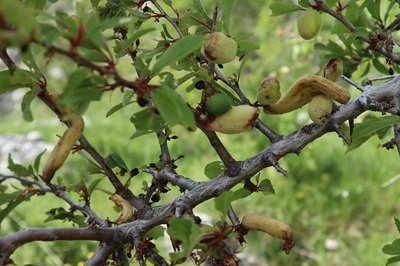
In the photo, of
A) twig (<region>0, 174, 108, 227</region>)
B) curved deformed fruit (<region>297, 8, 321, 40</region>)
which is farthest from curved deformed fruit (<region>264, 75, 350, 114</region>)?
twig (<region>0, 174, 108, 227</region>)

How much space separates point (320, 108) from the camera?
2.33 ft

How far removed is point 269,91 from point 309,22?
149 millimetres

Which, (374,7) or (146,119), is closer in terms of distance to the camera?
(146,119)

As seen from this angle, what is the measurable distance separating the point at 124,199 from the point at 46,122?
3759 mm

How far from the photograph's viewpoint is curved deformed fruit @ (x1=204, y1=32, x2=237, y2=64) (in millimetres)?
669

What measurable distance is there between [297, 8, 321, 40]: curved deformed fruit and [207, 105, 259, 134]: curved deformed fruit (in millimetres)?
221

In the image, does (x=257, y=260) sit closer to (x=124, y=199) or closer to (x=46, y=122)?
(x=124, y=199)

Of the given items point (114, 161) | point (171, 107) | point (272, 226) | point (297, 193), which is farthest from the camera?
point (297, 193)

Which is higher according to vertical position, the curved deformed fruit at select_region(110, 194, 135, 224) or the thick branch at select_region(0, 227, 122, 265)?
the curved deformed fruit at select_region(110, 194, 135, 224)

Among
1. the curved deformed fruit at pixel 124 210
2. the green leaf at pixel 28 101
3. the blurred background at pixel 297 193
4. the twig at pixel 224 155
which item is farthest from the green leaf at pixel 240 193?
the blurred background at pixel 297 193

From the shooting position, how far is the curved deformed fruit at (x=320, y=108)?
0.71 m

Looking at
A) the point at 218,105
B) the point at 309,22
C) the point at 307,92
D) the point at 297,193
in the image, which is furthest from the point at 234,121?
the point at 297,193

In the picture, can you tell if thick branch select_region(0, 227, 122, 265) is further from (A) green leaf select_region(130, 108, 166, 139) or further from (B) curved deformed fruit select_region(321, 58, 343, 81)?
(B) curved deformed fruit select_region(321, 58, 343, 81)

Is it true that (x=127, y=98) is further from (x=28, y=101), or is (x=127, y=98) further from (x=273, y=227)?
(x=273, y=227)
